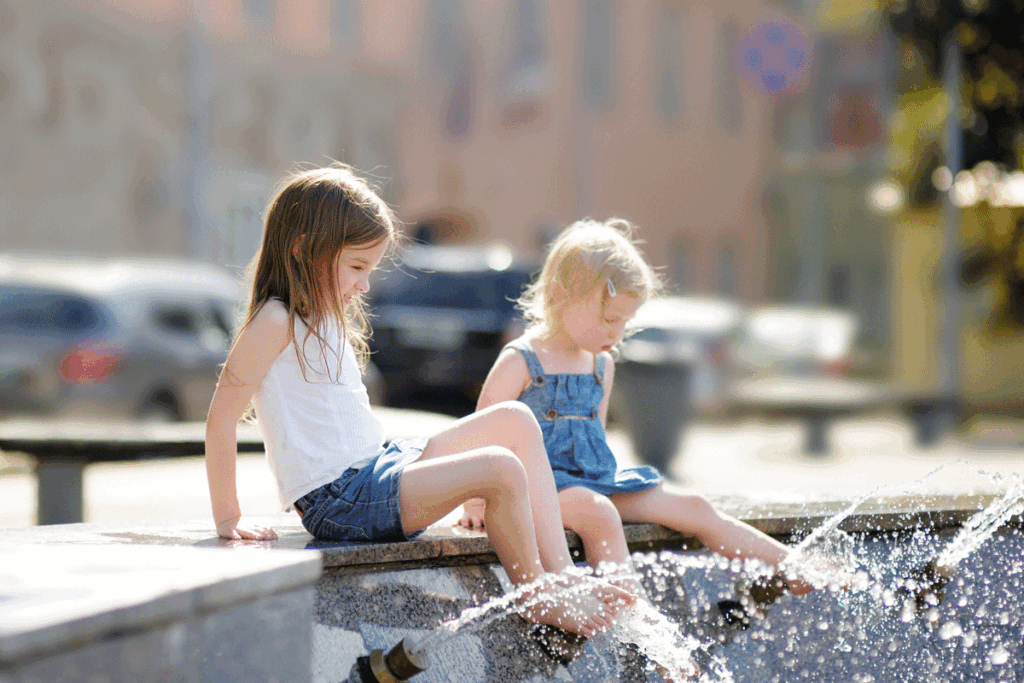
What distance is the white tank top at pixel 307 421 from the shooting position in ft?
9.80

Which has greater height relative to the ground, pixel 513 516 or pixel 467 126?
pixel 467 126

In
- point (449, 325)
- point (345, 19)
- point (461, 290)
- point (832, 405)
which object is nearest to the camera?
point (832, 405)

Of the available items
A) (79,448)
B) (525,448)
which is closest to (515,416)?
(525,448)

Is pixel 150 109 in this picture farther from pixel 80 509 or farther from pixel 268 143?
pixel 80 509

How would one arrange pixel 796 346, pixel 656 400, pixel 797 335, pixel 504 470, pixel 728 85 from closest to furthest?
pixel 504 470 < pixel 656 400 < pixel 796 346 < pixel 797 335 < pixel 728 85

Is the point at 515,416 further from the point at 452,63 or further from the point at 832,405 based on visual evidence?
the point at 452,63

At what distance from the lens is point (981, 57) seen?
46.6 ft

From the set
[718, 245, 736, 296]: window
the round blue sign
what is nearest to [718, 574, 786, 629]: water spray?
[718, 245, 736, 296]: window

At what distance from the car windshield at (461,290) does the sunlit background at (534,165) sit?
0.19m

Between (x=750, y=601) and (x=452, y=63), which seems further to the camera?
(x=452, y=63)

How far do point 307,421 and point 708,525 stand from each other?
112 centimetres

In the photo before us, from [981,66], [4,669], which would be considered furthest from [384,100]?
[4,669]

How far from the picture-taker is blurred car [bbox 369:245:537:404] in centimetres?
1182

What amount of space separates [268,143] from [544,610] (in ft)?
68.0
